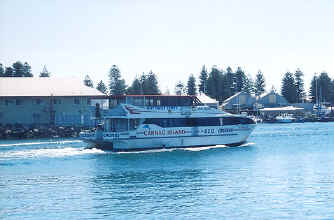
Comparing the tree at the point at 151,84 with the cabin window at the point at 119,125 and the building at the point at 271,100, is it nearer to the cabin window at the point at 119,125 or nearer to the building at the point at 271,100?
the building at the point at 271,100

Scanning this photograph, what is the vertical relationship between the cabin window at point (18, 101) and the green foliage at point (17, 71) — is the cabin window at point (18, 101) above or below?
below

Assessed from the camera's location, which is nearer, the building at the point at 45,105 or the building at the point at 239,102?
the building at the point at 45,105

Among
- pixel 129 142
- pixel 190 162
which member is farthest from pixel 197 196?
pixel 129 142

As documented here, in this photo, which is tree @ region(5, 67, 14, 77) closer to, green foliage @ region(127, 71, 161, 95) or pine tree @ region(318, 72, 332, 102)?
green foliage @ region(127, 71, 161, 95)

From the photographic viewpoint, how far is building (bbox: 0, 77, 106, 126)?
75.6 meters

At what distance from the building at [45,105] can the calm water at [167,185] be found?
29.5m

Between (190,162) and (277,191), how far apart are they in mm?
14337

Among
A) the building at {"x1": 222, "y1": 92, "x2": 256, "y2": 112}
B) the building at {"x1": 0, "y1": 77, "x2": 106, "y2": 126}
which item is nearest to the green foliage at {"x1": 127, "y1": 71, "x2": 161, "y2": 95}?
the building at {"x1": 222, "y1": 92, "x2": 256, "y2": 112}

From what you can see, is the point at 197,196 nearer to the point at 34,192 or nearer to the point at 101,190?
the point at 101,190

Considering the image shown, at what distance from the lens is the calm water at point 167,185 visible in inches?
912

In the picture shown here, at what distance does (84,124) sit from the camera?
3063 inches

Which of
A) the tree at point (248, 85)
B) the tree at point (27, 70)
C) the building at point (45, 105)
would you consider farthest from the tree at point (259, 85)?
the building at point (45, 105)

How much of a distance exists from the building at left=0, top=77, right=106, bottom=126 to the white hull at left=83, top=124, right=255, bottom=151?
89.0ft

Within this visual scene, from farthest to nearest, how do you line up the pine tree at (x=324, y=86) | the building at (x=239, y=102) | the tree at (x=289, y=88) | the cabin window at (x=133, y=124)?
the pine tree at (x=324, y=86) < the tree at (x=289, y=88) < the building at (x=239, y=102) < the cabin window at (x=133, y=124)
